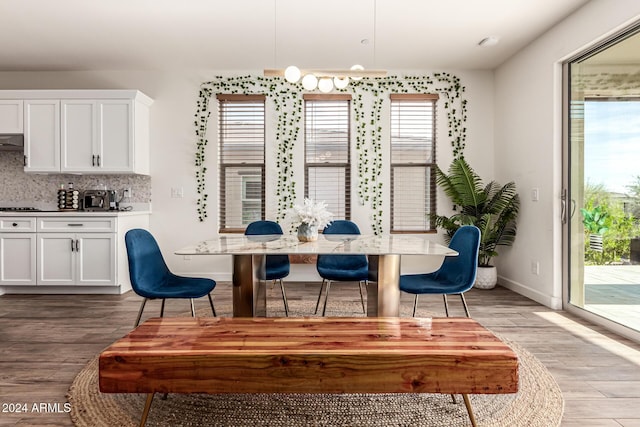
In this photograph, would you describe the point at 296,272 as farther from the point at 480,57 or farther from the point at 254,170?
the point at 480,57

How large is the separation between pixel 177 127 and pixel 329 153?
2.06 meters

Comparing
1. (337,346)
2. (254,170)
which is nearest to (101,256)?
(254,170)

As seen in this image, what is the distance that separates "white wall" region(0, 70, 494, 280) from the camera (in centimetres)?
504

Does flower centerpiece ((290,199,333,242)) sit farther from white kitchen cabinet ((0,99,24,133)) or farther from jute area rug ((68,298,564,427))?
white kitchen cabinet ((0,99,24,133))

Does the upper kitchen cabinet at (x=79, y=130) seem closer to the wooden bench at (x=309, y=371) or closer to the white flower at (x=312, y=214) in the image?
the white flower at (x=312, y=214)

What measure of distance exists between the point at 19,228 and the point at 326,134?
12.5 ft

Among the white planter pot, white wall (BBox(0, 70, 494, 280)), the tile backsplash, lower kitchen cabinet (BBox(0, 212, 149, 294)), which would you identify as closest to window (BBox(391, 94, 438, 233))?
white wall (BBox(0, 70, 494, 280))

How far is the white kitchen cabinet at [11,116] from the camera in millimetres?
4547

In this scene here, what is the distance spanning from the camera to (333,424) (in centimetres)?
181

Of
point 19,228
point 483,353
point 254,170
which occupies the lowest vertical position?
point 483,353

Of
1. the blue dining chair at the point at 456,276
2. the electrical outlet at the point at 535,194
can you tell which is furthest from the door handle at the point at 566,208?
the blue dining chair at the point at 456,276

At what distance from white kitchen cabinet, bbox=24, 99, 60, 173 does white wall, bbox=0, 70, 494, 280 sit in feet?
2.11

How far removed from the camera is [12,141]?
4512mm

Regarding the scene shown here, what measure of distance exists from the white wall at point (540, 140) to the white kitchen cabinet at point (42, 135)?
5499mm
